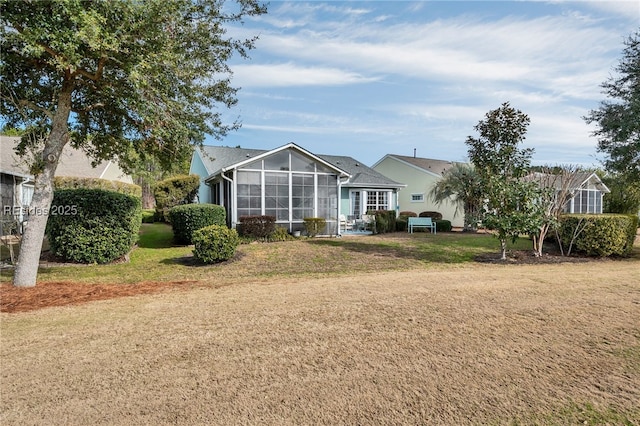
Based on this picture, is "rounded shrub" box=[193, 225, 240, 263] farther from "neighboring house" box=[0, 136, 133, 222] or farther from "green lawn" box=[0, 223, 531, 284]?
"neighboring house" box=[0, 136, 133, 222]

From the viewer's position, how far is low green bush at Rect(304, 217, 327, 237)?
54.7 ft

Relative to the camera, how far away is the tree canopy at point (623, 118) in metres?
13.0

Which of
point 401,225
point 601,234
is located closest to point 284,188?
point 401,225

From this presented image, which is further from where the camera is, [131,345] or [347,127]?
[347,127]

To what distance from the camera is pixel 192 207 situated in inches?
543

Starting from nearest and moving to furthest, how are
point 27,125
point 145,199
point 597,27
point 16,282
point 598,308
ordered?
point 598,308 < point 16,282 < point 27,125 < point 597,27 < point 145,199

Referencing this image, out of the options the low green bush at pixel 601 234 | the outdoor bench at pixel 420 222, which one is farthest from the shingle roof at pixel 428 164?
the low green bush at pixel 601 234

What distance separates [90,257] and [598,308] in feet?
38.5

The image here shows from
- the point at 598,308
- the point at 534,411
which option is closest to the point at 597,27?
the point at 598,308

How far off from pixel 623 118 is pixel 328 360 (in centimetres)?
1514

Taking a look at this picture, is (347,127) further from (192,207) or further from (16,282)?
(16,282)

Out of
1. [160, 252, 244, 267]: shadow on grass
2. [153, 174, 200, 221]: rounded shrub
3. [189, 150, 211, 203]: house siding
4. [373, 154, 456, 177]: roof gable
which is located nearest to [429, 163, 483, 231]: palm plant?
[373, 154, 456, 177]: roof gable

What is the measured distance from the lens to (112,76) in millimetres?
7598

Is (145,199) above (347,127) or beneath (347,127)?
beneath
